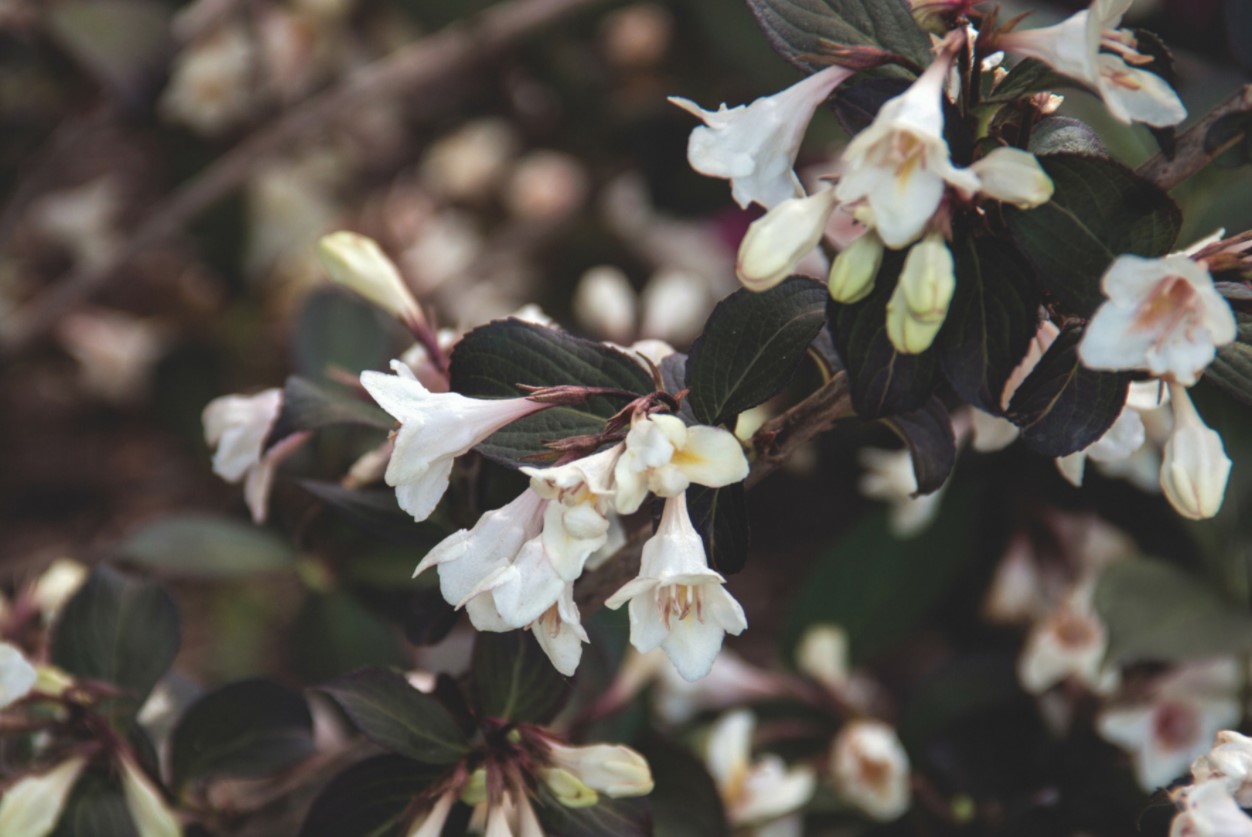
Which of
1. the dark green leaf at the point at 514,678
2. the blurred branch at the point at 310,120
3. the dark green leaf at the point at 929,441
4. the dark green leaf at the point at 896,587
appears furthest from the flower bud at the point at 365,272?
A: the blurred branch at the point at 310,120

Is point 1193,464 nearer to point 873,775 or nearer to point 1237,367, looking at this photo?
point 1237,367

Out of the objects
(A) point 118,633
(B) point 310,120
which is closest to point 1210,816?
(A) point 118,633

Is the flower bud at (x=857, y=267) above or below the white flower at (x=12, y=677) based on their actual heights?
above

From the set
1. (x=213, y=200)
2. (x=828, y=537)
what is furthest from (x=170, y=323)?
(x=828, y=537)

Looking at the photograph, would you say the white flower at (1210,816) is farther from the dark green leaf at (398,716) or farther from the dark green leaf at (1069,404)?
the dark green leaf at (398,716)

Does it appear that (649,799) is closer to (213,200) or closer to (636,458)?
(636,458)

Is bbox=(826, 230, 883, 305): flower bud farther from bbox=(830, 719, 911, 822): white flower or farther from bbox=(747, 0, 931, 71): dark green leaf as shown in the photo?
bbox=(830, 719, 911, 822): white flower

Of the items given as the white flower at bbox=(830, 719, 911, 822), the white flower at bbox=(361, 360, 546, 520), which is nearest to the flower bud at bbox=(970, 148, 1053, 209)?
the white flower at bbox=(361, 360, 546, 520)
